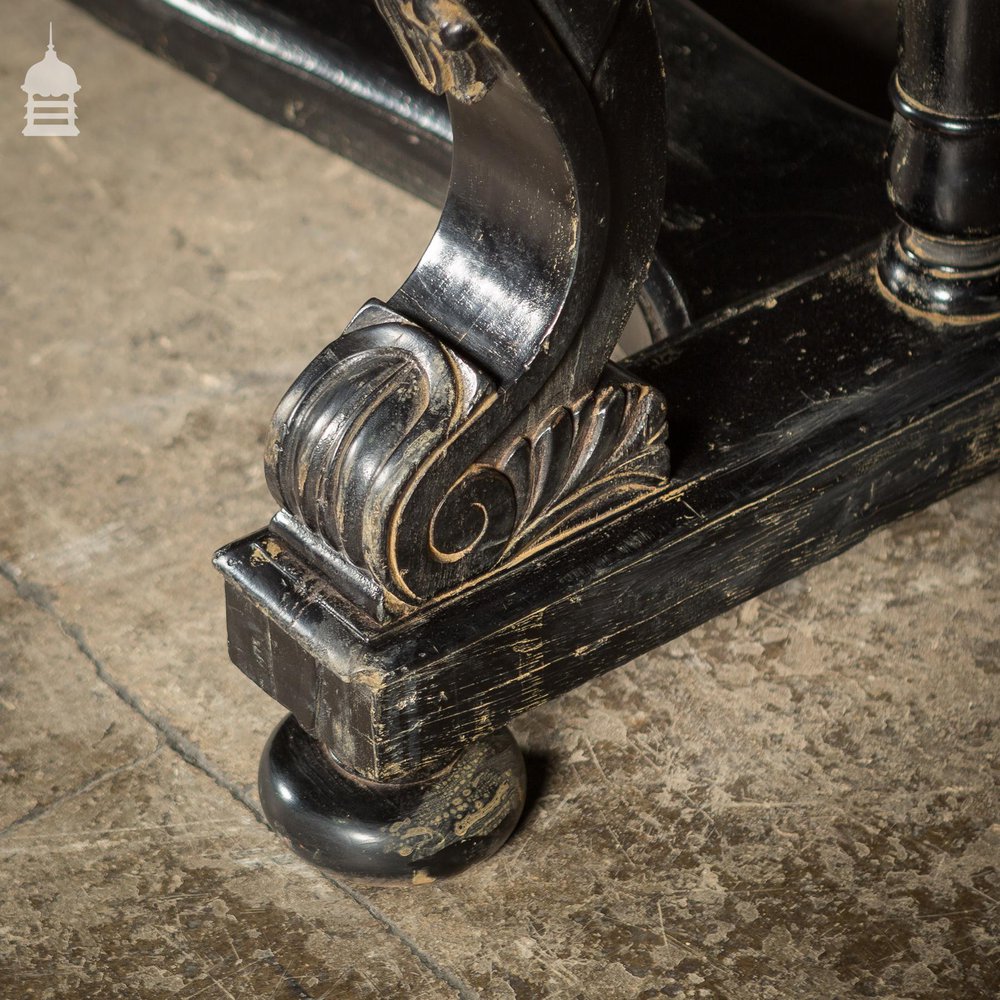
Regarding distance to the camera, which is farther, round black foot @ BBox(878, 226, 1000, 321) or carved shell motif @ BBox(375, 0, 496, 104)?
round black foot @ BBox(878, 226, 1000, 321)

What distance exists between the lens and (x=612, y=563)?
4.78ft

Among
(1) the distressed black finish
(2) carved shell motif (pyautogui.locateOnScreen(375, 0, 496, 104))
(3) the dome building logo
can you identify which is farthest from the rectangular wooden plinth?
(3) the dome building logo

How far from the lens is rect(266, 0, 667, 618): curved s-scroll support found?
131 centimetres

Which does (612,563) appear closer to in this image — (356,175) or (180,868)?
(180,868)

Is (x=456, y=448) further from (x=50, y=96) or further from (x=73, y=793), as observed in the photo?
(x=50, y=96)

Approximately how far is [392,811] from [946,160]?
0.80m

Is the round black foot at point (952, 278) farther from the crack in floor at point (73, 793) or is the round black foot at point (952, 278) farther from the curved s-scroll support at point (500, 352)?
the crack in floor at point (73, 793)

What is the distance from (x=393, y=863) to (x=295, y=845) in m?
0.09

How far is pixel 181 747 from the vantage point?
1.61 meters

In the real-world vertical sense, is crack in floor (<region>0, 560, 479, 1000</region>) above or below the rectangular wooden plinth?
below

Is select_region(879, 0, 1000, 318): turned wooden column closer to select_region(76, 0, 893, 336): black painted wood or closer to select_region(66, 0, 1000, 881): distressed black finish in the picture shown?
select_region(66, 0, 1000, 881): distressed black finish

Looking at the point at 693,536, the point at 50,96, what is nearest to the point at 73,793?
the point at 693,536

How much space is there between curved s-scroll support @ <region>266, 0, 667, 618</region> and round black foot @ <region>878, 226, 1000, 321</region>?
Answer: 0.38 meters

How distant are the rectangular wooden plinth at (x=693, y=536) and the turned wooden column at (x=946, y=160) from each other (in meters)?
0.04
